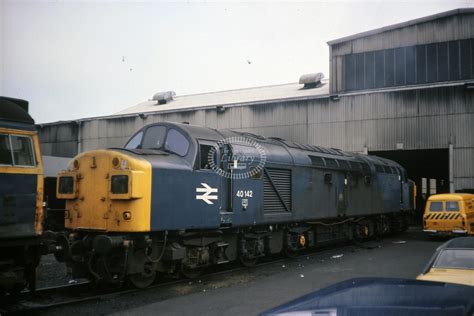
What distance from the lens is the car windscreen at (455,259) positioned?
649cm

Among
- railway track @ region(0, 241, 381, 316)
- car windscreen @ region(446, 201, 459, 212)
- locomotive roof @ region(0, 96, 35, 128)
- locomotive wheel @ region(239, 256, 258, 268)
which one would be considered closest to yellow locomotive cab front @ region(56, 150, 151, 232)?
railway track @ region(0, 241, 381, 316)

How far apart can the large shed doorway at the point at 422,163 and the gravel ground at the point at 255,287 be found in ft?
46.2

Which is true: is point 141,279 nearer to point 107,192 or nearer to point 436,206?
point 107,192

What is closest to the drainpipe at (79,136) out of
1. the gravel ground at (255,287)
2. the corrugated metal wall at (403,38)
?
the corrugated metal wall at (403,38)

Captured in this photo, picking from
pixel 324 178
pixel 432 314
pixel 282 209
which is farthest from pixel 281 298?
pixel 324 178

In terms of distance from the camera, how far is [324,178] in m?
15.6

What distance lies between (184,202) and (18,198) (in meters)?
3.27

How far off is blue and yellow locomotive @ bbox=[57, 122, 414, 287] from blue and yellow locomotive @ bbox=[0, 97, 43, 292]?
36.6 inches

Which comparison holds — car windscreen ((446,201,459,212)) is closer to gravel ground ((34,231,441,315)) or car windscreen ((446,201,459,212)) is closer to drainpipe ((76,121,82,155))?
gravel ground ((34,231,441,315))

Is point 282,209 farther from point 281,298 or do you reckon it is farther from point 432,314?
point 432,314

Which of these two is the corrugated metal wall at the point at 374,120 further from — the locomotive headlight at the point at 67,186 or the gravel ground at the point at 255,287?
the locomotive headlight at the point at 67,186

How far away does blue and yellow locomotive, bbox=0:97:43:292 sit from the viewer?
25.0 ft

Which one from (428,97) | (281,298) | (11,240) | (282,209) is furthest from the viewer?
(428,97)

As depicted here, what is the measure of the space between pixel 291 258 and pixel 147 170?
698 cm
